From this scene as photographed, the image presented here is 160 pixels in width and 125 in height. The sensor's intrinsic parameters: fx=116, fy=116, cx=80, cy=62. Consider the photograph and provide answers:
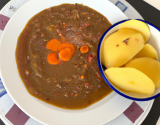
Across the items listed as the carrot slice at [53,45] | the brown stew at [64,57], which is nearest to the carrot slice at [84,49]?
the brown stew at [64,57]

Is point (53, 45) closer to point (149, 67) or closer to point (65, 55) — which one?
point (65, 55)

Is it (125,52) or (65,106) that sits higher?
(125,52)

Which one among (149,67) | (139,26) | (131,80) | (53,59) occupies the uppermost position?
(139,26)

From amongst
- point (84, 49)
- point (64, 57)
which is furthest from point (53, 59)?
point (84, 49)

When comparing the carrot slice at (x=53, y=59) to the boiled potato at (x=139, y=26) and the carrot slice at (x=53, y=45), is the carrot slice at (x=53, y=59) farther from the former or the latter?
the boiled potato at (x=139, y=26)

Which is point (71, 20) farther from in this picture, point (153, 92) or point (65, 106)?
point (153, 92)

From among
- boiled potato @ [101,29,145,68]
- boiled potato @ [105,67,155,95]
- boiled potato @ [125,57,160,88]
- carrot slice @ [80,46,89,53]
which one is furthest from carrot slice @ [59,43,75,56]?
boiled potato @ [125,57,160,88]

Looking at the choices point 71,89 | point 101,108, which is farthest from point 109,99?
point 71,89
